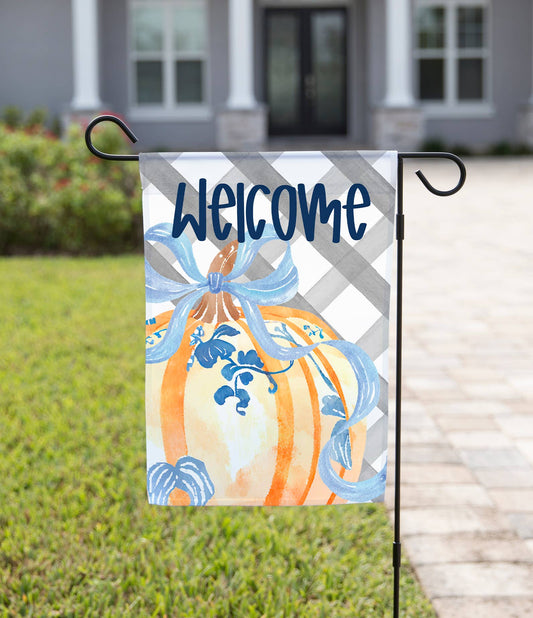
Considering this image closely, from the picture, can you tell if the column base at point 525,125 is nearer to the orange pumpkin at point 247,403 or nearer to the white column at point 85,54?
the white column at point 85,54

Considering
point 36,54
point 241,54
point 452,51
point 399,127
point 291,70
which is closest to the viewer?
point 241,54

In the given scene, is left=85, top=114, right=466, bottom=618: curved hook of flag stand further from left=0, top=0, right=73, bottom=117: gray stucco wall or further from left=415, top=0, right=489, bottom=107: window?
left=415, top=0, right=489, bottom=107: window

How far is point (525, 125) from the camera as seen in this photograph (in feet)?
61.2

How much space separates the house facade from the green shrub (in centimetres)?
847

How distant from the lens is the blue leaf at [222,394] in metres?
2.11

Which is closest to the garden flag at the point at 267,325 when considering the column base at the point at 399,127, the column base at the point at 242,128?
the column base at the point at 242,128

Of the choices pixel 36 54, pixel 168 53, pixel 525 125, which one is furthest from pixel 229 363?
pixel 525 125

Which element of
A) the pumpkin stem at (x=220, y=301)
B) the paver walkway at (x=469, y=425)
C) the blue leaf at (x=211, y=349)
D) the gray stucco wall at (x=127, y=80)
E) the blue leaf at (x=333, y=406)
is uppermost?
the gray stucco wall at (x=127, y=80)

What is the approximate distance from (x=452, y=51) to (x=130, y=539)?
17.7 m

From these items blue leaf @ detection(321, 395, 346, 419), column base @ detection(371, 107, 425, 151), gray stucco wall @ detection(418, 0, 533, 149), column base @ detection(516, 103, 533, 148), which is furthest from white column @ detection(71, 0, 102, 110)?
blue leaf @ detection(321, 395, 346, 419)

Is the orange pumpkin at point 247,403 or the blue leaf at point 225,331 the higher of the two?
the blue leaf at point 225,331

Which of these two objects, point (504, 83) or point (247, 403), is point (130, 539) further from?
point (504, 83)

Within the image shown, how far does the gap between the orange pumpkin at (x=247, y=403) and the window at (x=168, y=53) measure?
17.2 m

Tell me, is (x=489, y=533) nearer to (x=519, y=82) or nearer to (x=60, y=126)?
(x=60, y=126)
